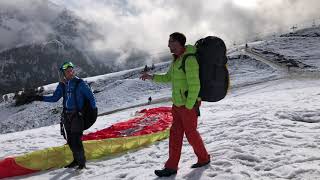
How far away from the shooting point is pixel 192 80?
781 cm

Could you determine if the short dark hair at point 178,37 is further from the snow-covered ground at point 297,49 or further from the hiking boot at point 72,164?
the snow-covered ground at point 297,49

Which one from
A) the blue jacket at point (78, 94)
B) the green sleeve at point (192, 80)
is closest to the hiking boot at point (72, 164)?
the blue jacket at point (78, 94)

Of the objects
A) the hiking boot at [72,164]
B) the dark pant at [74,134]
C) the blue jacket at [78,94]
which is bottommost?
the hiking boot at [72,164]

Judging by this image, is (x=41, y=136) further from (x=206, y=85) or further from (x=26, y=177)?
(x=206, y=85)

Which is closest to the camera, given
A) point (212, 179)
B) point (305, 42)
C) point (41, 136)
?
point (212, 179)

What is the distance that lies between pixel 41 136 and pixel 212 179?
10.4 m

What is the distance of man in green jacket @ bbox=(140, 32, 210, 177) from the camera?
786 centimetres

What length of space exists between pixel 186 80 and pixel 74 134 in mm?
3355

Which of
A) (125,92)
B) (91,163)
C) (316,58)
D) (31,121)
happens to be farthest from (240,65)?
(91,163)

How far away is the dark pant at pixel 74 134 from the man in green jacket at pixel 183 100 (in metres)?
2.46

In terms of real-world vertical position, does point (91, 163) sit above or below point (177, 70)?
below

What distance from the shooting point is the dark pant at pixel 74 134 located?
393 inches

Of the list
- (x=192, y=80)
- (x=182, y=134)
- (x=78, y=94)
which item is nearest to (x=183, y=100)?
(x=192, y=80)

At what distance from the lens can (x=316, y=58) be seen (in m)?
76.7
